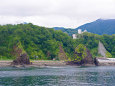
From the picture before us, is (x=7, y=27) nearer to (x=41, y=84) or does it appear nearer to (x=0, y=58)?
(x=0, y=58)

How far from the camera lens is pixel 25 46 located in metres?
137

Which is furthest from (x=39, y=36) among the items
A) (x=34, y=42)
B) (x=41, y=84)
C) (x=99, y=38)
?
(x=41, y=84)

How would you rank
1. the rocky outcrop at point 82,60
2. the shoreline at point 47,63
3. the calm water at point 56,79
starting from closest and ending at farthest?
the calm water at point 56,79 < the shoreline at point 47,63 < the rocky outcrop at point 82,60

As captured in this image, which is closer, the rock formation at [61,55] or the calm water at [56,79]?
the calm water at [56,79]

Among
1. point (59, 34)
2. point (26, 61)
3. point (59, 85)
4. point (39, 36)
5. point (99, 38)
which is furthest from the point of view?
point (99, 38)

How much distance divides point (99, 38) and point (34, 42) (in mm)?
58174

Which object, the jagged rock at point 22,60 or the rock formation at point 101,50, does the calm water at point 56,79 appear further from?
the rock formation at point 101,50

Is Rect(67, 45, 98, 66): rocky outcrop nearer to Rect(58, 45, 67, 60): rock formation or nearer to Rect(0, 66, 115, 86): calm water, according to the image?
Rect(58, 45, 67, 60): rock formation

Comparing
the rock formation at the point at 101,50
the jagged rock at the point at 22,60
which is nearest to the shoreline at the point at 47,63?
the jagged rock at the point at 22,60

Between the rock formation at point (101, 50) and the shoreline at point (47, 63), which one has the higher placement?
the rock formation at point (101, 50)

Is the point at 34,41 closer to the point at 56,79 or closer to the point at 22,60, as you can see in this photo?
the point at 22,60

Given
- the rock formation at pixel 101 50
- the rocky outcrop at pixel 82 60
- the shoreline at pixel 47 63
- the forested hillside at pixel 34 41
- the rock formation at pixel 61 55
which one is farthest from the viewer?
the rock formation at pixel 101 50

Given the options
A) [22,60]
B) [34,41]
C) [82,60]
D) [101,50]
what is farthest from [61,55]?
[101,50]

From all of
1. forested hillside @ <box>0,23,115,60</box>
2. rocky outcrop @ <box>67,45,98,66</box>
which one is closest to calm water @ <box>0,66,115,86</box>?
rocky outcrop @ <box>67,45,98,66</box>
